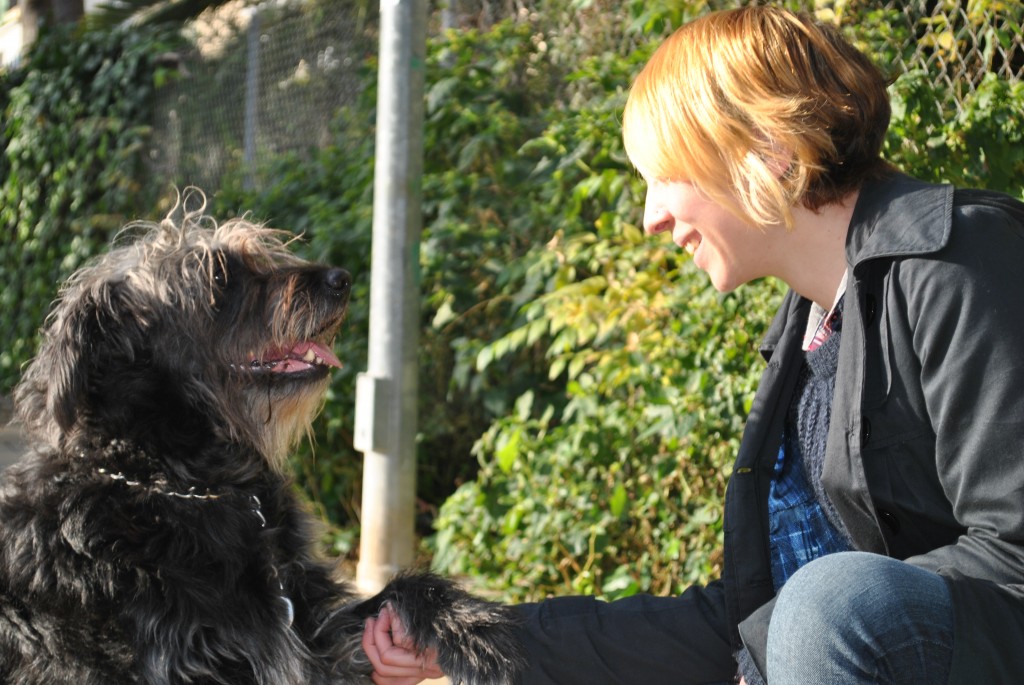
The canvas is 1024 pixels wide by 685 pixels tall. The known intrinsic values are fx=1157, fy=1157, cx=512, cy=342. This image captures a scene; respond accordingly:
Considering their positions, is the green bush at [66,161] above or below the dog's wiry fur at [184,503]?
above

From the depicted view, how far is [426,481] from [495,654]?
2.95 metres

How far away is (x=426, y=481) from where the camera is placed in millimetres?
5242

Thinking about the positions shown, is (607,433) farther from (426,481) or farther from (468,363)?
(426,481)

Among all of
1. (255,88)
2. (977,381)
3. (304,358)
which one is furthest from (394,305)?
(255,88)

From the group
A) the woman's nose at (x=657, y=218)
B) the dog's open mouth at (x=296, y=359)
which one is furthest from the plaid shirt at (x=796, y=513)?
the dog's open mouth at (x=296, y=359)

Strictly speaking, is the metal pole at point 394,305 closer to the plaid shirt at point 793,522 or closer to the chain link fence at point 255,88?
the plaid shirt at point 793,522

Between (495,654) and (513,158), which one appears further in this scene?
(513,158)

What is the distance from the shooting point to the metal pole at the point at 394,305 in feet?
13.3

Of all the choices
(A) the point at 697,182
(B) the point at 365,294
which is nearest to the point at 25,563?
(A) the point at 697,182

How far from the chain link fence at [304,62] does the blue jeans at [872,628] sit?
1877mm

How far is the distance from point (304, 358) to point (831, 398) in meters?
1.34

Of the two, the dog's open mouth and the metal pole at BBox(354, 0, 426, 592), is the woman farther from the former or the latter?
the metal pole at BBox(354, 0, 426, 592)

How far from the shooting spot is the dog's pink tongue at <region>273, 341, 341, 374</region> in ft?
9.56

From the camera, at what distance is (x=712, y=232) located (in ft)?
7.61
